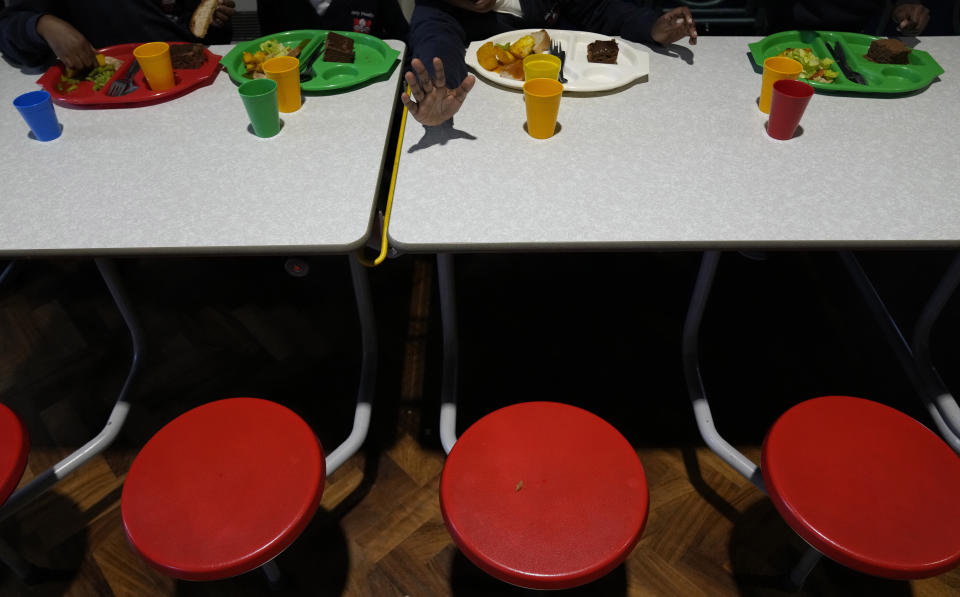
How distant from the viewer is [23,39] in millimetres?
1587

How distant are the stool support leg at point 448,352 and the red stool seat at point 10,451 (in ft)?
2.54

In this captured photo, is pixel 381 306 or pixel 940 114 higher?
pixel 940 114

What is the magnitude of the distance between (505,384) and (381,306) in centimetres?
51

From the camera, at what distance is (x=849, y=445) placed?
1.07 meters

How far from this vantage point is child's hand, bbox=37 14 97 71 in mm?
1514

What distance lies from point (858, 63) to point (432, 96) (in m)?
1.06

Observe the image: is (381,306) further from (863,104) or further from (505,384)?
(863,104)

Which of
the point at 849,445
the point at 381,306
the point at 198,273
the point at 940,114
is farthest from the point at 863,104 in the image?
the point at 198,273

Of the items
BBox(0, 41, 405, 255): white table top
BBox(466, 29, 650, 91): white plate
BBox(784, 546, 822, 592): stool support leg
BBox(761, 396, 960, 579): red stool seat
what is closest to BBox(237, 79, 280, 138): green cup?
BBox(0, 41, 405, 255): white table top

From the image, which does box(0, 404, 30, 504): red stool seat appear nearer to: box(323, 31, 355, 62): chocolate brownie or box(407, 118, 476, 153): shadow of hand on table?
box(407, 118, 476, 153): shadow of hand on table

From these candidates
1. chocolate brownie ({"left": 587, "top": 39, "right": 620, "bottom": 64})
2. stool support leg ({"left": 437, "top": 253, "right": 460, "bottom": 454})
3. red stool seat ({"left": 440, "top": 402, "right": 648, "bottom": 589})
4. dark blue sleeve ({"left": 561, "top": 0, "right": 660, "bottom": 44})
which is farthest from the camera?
dark blue sleeve ({"left": 561, "top": 0, "right": 660, "bottom": 44})

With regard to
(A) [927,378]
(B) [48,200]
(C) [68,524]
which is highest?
(B) [48,200]

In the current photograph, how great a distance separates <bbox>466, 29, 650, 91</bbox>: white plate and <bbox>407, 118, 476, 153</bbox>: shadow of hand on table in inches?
8.7

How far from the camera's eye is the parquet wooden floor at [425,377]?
58.1 inches
